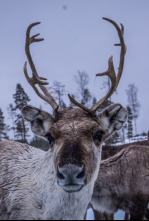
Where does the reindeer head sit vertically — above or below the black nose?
above

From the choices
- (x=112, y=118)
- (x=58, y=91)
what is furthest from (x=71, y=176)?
(x=58, y=91)

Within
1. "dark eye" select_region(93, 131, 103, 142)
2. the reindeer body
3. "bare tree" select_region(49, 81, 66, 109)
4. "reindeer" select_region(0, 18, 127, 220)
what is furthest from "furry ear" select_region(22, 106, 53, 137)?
"bare tree" select_region(49, 81, 66, 109)

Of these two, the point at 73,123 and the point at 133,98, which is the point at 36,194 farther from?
the point at 133,98

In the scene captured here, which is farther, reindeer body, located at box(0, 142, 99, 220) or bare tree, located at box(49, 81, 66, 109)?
bare tree, located at box(49, 81, 66, 109)

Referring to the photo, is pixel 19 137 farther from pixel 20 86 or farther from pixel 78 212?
pixel 78 212

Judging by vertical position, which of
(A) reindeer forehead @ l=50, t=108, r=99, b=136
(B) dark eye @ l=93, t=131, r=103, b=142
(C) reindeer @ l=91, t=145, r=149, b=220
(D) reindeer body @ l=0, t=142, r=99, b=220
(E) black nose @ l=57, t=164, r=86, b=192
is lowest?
(C) reindeer @ l=91, t=145, r=149, b=220

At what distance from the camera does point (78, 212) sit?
376cm

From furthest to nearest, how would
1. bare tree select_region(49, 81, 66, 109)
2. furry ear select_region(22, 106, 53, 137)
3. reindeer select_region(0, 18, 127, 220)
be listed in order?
bare tree select_region(49, 81, 66, 109) → furry ear select_region(22, 106, 53, 137) → reindeer select_region(0, 18, 127, 220)

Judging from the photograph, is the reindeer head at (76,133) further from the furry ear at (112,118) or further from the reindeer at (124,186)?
the reindeer at (124,186)

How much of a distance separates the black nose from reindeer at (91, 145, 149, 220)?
4.15m

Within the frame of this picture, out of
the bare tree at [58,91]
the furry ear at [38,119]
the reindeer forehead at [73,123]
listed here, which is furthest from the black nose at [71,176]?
the bare tree at [58,91]

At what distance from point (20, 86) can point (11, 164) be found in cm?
2470

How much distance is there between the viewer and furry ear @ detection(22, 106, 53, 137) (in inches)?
166

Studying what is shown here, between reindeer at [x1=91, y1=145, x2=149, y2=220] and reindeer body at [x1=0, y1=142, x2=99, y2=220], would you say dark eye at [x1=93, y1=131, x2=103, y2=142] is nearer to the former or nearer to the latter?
reindeer body at [x1=0, y1=142, x2=99, y2=220]
